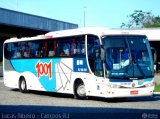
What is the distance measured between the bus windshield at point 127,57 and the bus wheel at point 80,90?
186 cm

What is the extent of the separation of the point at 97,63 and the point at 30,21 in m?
44.1

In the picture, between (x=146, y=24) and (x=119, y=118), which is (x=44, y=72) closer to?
(x=119, y=118)

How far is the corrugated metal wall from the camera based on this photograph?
5672cm

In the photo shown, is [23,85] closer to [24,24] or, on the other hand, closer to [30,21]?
[24,24]

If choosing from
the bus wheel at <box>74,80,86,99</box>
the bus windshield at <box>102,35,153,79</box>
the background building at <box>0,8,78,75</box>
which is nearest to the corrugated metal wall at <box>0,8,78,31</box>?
the background building at <box>0,8,78,75</box>

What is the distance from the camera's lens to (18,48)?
2633 cm

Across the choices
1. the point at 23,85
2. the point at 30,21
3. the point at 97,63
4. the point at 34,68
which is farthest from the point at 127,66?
the point at 30,21

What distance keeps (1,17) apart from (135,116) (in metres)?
48.5

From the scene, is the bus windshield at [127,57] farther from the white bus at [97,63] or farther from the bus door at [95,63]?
the bus door at [95,63]

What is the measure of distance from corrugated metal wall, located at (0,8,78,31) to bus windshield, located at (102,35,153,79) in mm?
36933

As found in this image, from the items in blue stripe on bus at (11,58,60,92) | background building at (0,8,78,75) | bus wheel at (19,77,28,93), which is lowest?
bus wheel at (19,77,28,93)

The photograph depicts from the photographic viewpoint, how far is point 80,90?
68.8ft

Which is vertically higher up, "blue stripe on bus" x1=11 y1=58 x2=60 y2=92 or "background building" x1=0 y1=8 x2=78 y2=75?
"background building" x1=0 y1=8 x2=78 y2=75

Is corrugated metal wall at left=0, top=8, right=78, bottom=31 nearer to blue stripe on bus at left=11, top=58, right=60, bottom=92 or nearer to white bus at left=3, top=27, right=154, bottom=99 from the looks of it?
blue stripe on bus at left=11, top=58, right=60, bottom=92
